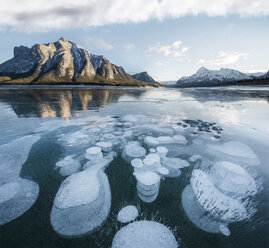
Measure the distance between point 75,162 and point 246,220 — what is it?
399 centimetres

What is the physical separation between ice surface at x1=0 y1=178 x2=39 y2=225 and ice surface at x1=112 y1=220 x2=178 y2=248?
5.98 feet

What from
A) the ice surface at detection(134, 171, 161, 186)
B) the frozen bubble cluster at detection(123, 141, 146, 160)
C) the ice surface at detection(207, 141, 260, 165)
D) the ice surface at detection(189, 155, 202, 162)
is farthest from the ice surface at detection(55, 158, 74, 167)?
the ice surface at detection(207, 141, 260, 165)

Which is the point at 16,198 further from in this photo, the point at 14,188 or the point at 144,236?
the point at 144,236

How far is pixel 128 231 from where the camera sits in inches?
75.5

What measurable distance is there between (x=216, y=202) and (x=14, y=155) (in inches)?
222

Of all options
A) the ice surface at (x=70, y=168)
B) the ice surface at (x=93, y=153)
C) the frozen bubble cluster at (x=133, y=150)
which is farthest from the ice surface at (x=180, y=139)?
the ice surface at (x=70, y=168)

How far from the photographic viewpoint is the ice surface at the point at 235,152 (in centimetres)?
386

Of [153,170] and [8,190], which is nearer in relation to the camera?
[8,190]

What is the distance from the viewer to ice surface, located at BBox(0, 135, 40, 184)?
3.17 m

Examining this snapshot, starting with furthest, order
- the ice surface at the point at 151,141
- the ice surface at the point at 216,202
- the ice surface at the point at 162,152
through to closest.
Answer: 1. the ice surface at the point at 151,141
2. the ice surface at the point at 162,152
3. the ice surface at the point at 216,202

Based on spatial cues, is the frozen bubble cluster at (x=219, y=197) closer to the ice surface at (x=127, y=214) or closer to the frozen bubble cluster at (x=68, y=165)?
the ice surface at (x=127, y=214)

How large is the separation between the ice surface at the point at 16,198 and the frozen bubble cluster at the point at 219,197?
9.82 ft

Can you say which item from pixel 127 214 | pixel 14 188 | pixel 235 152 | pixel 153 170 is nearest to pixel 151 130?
pixel 153 170

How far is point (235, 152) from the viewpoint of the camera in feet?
14.1
